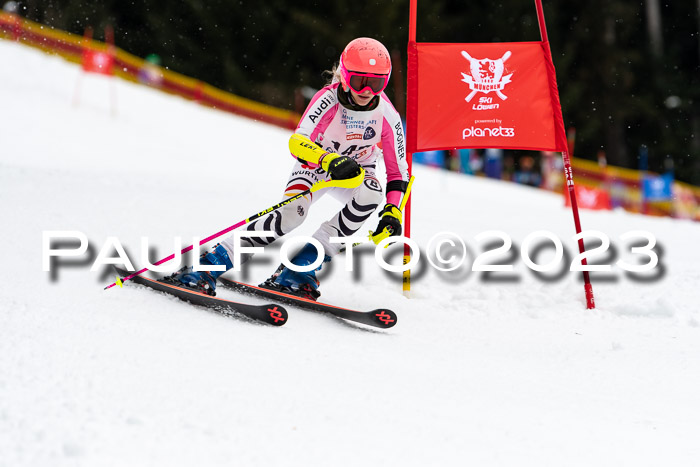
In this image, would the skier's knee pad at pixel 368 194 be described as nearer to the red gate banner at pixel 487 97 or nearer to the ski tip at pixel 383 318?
the ski tip at pixel 383 318

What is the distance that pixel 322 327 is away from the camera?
163 inches

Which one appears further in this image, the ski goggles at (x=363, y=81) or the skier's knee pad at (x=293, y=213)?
the skier's knee pad at (x=293, y=213)

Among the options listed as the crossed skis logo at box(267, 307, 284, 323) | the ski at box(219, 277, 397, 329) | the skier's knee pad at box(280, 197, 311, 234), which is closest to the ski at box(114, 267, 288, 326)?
the crossed skis logo at box(267, 307, 284, 323)

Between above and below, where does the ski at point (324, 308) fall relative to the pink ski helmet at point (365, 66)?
below

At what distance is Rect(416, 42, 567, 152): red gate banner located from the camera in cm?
528

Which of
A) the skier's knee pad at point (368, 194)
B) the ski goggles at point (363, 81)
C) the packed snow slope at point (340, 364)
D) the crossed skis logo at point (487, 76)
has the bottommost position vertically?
the packed snow slope at point (340, 364)

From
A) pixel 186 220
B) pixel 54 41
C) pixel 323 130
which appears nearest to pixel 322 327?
pixel 323 130

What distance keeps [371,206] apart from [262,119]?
1712 cm

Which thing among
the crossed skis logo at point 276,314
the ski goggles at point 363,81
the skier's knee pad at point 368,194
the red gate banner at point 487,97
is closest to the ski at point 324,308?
the crossed skis logo at point 276,314

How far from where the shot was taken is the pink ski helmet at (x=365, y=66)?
4.20 metres

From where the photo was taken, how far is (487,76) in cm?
527

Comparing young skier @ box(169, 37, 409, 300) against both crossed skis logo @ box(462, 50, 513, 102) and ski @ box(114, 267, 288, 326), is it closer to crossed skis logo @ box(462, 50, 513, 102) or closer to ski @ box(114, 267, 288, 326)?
ski @ box(114, 267, 288, 326)

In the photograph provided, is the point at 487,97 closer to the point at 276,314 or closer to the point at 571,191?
the point at 571,191

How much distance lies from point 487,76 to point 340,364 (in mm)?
2715
